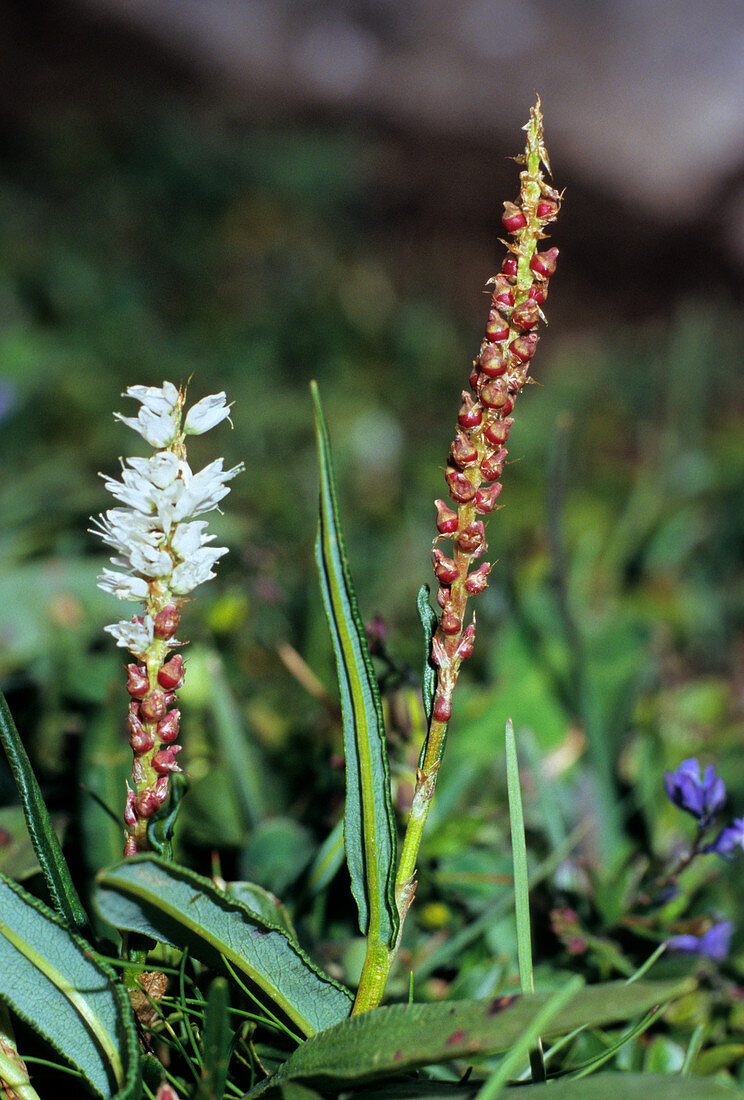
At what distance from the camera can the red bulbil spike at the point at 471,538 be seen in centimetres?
56

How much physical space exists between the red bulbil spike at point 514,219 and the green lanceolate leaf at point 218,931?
17.0 inches

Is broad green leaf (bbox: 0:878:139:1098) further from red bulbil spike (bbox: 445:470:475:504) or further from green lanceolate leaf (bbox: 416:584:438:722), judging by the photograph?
red bulbil spike (bbox: 445:470:475:504)

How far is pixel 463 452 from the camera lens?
0.54 meters

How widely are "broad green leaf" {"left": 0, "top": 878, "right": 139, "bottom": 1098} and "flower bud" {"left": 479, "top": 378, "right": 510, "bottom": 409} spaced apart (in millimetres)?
432

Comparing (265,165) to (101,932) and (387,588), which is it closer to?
(387,588)

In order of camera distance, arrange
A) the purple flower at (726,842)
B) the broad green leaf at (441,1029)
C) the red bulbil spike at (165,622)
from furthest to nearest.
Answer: the purple flower at (726,842) → the red bulbil spike at (165,622) → the broad green leaf at (441,1029)

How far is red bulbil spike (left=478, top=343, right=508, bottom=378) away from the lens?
0.52m

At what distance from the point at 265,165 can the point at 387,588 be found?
4.28 m

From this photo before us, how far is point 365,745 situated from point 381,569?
1.39 m

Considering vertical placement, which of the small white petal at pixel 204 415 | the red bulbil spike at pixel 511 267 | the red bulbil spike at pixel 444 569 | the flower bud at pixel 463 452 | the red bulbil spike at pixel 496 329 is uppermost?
the red bulbil spike at pixel 511 267

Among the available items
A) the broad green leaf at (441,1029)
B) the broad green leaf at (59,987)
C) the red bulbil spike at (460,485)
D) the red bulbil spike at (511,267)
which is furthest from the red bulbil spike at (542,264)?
the broad green leaf at (59,987)

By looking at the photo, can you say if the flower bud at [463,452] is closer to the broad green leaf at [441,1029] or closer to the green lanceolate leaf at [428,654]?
the green lanceolate leaf at [428,654]

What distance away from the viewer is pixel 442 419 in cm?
316

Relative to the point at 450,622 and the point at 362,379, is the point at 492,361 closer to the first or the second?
the point at 450,622
